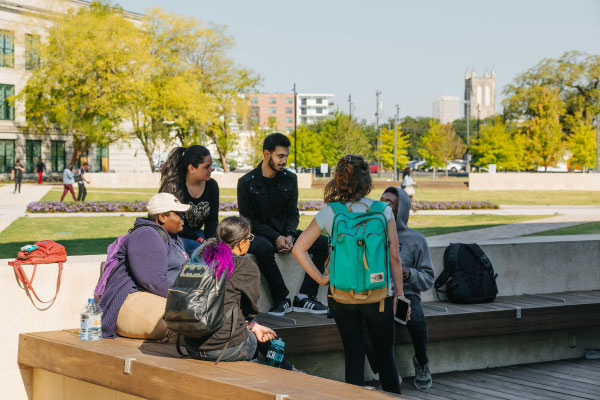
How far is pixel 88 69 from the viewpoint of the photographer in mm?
46031

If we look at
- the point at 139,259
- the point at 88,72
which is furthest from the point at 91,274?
the point at 88,72

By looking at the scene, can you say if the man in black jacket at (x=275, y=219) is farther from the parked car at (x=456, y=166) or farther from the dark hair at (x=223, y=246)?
the parked car at (x=456, y=166)

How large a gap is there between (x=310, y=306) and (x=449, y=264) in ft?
5.13

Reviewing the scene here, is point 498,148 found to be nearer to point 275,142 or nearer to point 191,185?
point 275,142

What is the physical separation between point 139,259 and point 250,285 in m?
1.01

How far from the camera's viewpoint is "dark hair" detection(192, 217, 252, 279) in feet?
13.9

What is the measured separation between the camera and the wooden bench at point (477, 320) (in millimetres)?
5785

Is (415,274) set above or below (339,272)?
below

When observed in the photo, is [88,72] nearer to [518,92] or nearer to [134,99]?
[134,99]

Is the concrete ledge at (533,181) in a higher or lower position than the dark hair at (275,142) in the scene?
lower

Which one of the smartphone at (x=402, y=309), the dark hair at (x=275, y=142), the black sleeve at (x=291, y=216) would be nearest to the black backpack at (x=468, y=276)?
the black sleeve at (x=291, y=216)

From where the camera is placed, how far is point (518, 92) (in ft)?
237

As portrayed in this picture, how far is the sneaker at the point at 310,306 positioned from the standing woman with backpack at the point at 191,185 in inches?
39.0

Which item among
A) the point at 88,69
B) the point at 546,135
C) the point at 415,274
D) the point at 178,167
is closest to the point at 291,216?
the point at 178,167
